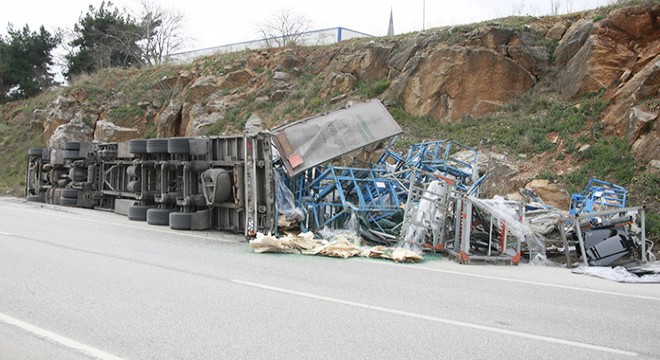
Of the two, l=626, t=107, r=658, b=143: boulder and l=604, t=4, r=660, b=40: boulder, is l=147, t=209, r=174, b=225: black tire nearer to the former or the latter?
l=626, t=107, r=658, b=143: boulder

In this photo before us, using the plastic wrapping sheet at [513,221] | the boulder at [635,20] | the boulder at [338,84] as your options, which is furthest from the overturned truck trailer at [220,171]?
the boulder at [338,84]

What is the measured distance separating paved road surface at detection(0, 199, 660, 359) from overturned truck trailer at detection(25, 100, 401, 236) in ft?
7.52

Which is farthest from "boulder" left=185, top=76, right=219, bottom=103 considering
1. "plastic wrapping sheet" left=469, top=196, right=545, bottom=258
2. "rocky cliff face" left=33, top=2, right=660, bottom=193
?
"plastic wrapping sheet" left=469, top=196, right=545, bottom=258

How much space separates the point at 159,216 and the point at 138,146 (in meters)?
2.23

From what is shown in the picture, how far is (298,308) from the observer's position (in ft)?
20.3

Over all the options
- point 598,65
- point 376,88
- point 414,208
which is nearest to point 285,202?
point 414,208

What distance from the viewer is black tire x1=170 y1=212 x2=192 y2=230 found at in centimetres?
1288

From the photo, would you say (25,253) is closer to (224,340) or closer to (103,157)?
(224,340)

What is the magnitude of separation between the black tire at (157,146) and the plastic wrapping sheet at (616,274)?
9.76 m

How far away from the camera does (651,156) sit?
44.1 ft

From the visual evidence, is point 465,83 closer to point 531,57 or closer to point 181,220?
point 531,57

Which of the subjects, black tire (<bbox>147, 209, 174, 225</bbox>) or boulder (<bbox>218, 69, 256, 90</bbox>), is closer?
black tire (<bbox>147, 209, 174, 225</bbox>)

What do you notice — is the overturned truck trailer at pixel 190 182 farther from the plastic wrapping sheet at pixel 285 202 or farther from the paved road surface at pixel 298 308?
the paved road surface at pixel 298 308

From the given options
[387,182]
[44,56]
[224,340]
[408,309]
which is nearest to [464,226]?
Answer: [387,182]
